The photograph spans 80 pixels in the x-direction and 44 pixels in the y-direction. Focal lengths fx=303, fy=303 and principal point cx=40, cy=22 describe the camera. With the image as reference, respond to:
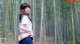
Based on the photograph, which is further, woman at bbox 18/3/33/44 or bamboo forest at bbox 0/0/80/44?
bamboo forest at bbox 0/0/80/44

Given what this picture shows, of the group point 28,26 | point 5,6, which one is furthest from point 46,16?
point 28,26

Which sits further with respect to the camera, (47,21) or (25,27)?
(47,21)

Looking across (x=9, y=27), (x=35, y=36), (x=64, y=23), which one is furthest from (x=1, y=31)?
(x=64, y=23)

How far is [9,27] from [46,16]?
3.00ft

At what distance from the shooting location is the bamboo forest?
711 centimetres

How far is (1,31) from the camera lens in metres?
7.10

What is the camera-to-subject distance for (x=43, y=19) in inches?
285

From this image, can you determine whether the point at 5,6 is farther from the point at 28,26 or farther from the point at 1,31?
the point at 28,26

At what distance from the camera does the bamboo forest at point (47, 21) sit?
23.3 feet

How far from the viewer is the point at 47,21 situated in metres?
7.25

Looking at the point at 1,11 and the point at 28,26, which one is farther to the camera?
the point at 1,11

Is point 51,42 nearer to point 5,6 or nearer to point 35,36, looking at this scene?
point 35,36

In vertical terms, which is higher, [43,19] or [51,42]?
[43,19]

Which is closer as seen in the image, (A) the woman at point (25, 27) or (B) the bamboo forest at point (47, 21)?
(A) the woman at point (25, 27)
